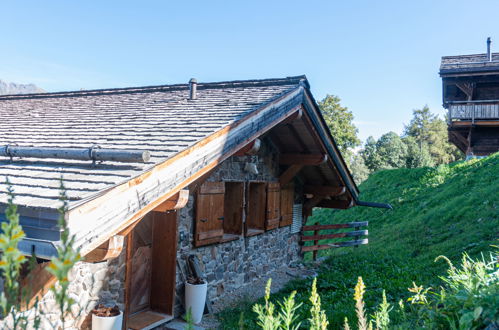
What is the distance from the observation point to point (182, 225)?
617cm

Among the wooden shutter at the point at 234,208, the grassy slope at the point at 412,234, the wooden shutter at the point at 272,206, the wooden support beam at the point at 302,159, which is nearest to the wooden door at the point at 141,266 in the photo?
the grassy slope at the point at 412,234

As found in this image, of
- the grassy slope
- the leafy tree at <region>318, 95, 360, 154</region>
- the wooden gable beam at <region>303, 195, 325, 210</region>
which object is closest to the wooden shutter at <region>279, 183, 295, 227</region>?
the wooden gable beam at <region>303, 195, 325, 210</region>

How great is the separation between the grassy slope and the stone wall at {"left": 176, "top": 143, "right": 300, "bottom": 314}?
876 millimetres

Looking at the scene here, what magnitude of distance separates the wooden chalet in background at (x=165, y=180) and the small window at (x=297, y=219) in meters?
0.03

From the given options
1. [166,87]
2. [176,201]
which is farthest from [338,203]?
[176,201]

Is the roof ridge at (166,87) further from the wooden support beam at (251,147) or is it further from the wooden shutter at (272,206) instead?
the wooden shutter at (272,206)

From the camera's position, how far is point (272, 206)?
8.85 m

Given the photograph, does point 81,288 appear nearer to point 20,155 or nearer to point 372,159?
point 20,155

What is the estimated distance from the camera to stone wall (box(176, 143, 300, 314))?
6.30m

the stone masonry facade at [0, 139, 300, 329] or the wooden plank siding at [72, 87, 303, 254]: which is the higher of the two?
the wooden plank siding at [72, 87, 303, 254]

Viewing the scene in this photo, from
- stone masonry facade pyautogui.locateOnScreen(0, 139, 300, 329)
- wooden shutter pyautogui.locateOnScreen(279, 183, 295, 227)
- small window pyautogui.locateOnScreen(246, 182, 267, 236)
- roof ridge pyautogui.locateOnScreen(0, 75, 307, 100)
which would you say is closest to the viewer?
stone masonry facade pyautogui.locateOnScreen(0, 139, 300, 329)

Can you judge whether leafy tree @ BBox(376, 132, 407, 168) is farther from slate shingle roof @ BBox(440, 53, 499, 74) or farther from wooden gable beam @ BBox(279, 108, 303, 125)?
wooden gable beam @ BBox(279, 108, 303, 125)

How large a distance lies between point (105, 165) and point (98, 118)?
114 inches

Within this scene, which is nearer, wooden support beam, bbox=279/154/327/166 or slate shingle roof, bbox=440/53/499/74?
wooden support beam, bbox=279/154/327/166
